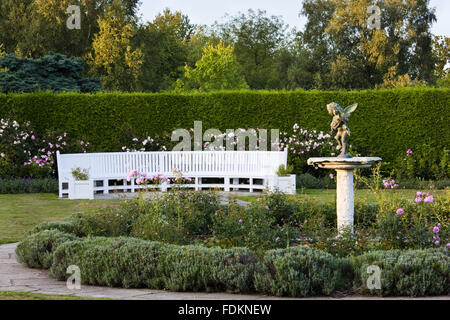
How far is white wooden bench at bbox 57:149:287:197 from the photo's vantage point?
38.9ft

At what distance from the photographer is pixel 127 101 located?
14.5 metres

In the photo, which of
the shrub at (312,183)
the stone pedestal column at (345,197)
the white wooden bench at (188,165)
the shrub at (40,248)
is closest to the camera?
the shrub at (40,248)

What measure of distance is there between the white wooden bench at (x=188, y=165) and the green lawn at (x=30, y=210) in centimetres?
98

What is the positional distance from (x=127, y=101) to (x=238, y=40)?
2387 cm

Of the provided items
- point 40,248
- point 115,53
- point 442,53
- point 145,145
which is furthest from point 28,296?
point 442,53

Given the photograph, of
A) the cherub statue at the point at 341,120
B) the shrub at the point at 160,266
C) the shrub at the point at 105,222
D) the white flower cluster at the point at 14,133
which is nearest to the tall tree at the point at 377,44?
the white flower cluster at the point at 14,133

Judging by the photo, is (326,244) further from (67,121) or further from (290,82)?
(290,82)

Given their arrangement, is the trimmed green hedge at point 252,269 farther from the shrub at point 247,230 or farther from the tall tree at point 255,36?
the tall tree at point 255,36

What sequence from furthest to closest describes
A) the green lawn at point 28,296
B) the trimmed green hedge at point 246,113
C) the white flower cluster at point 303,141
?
the trimmed green hedge at point 246,113 < the white flower cluster at point 303,141 < the green lawn at point 28,296

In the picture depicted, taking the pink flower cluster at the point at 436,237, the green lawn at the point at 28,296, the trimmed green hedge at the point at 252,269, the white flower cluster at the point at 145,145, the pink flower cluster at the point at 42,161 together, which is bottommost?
the green lawn at the point at 28,296

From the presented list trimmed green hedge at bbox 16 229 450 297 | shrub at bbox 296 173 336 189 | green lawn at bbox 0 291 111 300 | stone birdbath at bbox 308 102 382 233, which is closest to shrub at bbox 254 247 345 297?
trimmed green hedge at bbox 16 229 450 297

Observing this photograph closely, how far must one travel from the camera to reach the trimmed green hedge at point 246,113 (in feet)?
46.0

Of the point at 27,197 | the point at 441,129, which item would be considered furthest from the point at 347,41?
the point at 27,197

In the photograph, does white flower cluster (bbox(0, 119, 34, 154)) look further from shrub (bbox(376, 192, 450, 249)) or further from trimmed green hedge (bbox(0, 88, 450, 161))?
shrub (bbox(376, 192, 450, 249))
